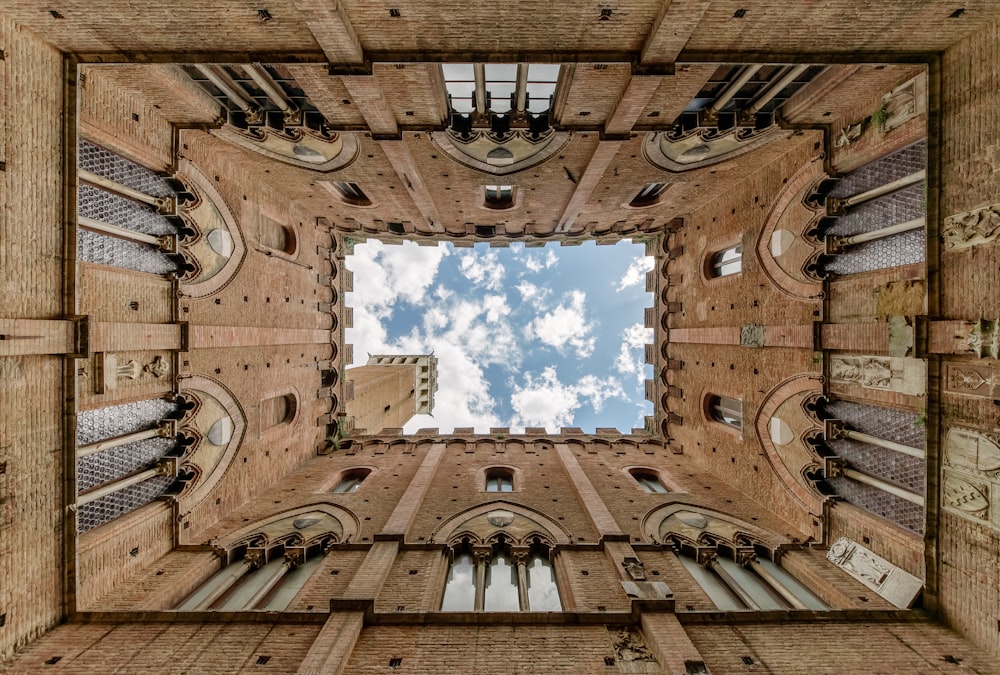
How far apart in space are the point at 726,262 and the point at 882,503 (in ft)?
28.6

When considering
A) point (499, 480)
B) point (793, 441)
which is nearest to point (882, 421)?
point (793, 441)

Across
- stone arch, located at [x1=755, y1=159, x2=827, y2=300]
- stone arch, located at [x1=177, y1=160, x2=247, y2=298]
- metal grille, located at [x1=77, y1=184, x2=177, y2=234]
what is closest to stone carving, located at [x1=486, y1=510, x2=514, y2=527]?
stone arch, located at [x1=755, y1=159, x2=827, y2=300]

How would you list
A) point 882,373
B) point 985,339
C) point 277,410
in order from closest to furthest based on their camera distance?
1. point 985,339
2. point 882,373
3. point 277,410

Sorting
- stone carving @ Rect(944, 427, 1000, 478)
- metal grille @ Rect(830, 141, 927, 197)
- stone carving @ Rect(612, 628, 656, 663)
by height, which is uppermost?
metal grille @ Rect(830, 141, 927, 197)

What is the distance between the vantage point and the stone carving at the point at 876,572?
8438 mm

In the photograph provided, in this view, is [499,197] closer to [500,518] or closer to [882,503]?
[500,518]

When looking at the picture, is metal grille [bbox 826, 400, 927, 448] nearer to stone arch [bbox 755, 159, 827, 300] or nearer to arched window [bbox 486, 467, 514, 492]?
stone arch [bbox 755, 159, 827, 300]

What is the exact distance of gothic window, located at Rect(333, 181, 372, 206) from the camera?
52.0 feet

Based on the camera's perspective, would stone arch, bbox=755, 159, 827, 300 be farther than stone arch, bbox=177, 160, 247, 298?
No

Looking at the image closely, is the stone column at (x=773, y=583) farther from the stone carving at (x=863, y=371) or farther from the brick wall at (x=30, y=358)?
the brick wall at (x=30, y=358)

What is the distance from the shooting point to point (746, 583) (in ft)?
33.7

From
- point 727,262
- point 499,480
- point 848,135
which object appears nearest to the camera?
point 848,135

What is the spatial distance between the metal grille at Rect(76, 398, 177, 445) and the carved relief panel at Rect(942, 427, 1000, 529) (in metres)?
16.9

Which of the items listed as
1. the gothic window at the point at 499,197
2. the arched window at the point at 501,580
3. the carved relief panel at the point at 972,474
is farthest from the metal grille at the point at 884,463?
the gothic window at the point at 499,197
